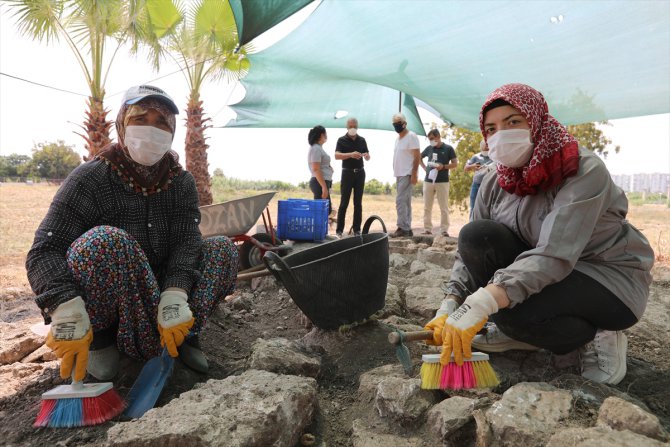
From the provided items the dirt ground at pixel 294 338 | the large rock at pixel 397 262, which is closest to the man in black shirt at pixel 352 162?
the large rock at pixel 397 262

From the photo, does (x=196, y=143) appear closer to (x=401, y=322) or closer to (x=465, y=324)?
(x=401, y=322)

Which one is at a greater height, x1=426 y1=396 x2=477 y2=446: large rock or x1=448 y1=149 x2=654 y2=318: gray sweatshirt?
x1=448 y1=149 x2=654 y2=318: gray sweatshirt

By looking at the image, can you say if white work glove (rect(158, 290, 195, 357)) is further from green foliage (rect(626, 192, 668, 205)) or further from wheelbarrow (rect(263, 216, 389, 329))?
green foliage (rect(626, 192, 668, 205))

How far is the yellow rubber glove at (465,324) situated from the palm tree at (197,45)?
555 cm

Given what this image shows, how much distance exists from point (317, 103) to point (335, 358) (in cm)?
571

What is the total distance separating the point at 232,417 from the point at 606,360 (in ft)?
4.36

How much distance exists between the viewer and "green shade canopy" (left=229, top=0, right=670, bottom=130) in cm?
341

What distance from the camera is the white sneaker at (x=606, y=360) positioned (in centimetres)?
158

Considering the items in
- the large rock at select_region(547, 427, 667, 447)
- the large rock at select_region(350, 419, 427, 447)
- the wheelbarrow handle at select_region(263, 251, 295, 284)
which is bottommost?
the large rock at select_region(350, 419, 427, 447)

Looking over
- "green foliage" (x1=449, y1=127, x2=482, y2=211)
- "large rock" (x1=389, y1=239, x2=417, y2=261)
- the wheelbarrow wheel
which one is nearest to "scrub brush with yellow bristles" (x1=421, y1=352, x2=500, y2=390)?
the wheelbarrow wheel

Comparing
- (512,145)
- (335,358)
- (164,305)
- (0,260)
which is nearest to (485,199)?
(512,145)

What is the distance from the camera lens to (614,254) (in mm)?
1534

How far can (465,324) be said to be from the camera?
4.47 feet

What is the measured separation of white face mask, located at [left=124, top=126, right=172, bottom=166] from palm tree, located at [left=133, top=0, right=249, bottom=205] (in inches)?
188
